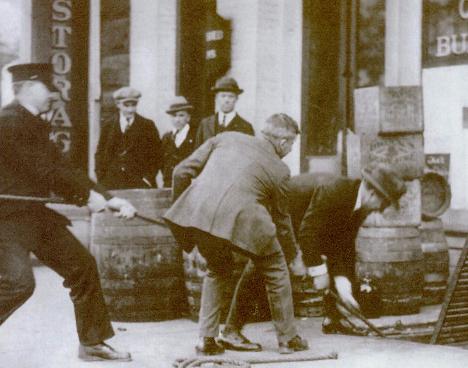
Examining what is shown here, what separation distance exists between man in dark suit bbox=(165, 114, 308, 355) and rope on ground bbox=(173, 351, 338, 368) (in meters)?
0.22

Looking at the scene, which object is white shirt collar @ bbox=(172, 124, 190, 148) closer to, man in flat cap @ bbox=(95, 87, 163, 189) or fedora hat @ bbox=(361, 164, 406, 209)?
man in flat cap @ bbox=(95, 87, 163, 189)

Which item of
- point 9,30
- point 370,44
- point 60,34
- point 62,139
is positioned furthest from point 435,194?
point 9,30

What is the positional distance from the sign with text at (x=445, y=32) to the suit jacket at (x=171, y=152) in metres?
2.76

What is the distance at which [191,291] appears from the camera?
8406 mm

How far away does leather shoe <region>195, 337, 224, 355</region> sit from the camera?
691 cm

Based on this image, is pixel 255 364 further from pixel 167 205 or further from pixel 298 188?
pixel 167 205

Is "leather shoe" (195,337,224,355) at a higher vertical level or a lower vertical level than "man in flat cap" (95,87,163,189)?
A: lower

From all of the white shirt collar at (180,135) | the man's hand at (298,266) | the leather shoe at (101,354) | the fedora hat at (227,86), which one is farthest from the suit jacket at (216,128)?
the leather shoe at (101,354)

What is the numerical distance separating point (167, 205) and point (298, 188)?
1.79 m

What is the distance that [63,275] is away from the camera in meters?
6.42

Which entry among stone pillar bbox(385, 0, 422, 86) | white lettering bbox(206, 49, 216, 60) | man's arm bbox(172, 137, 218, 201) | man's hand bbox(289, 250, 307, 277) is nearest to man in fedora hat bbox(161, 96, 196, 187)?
white lettering bbox(206, 49, 216, 60)

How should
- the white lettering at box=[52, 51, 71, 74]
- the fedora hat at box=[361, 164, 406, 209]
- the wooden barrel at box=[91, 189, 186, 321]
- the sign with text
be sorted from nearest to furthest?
1. the fedora hat at box=[361, 164, 406, 209]
2. the wooden barrel at box=[91, 189, 186, 321]
3. the sign with text
4. the white lettering at box=[52, 51, 71, 74]

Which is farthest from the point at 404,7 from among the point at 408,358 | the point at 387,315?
the point at 408,358

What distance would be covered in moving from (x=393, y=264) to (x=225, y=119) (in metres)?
2.07
